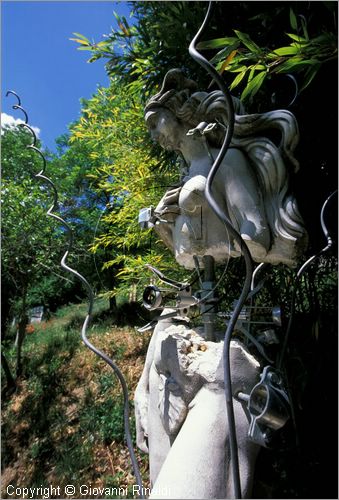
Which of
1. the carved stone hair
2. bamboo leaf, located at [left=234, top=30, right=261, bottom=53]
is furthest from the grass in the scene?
bamboo leaf, located at [left=234, top=30, right=261, bottom=53]

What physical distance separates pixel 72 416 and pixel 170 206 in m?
3.14

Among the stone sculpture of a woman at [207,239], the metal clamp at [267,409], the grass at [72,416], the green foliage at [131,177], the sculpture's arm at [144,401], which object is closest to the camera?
the metal clamp at [267,409]

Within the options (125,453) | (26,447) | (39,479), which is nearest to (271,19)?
(125,453)

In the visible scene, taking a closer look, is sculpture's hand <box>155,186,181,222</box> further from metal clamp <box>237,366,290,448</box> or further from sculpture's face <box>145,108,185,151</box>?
metal clamp <box>237,366,290,448</box>

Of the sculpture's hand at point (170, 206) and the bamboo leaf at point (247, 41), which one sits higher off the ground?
the bamboo leaf at point (247, 41)

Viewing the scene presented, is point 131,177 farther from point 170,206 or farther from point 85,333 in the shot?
point 85,333

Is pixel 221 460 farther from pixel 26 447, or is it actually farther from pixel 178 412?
pixel 26 447

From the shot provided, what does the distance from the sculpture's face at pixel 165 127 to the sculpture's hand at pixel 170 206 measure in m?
0.18

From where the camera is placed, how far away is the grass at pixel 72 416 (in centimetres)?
280

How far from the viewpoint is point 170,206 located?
3.93ft

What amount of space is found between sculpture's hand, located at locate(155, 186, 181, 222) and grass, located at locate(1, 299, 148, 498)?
7.22 ft

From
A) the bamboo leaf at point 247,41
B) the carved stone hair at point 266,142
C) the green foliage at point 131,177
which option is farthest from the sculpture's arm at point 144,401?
→ the bamboo leaf at point 247,41

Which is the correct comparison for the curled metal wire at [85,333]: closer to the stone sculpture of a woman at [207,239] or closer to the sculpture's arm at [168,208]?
the stone sculpture of a woman at [207,239]

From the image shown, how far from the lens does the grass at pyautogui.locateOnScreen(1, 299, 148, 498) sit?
2.80 meters
